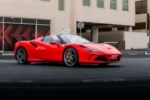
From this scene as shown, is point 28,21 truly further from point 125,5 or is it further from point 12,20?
point 125,5

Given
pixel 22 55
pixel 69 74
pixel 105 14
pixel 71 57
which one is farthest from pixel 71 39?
pixel 105 14

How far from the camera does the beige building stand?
34.3 metres

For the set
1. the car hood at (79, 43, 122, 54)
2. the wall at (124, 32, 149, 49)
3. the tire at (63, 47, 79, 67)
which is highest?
the wall at (124, 32, 149, 49)

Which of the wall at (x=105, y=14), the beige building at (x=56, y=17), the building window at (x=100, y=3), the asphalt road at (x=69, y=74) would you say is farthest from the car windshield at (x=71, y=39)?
the building window at (x=100, y=3)

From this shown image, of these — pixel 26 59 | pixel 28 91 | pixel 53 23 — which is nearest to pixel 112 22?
pixel 53 23

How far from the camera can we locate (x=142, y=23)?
60.8m

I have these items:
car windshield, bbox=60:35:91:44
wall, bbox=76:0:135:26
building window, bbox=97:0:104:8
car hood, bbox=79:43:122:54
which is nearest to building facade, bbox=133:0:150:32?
wall, bbox=76:0:135:26

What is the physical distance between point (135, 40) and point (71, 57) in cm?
3745

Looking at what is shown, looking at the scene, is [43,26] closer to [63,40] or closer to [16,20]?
[16,20]

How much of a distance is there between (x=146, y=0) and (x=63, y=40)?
5289 centimetres

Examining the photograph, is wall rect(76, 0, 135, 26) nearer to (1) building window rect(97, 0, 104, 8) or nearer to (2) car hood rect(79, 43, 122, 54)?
(1) building window rect(97, 0, 104, 8)

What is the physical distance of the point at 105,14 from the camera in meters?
43.9

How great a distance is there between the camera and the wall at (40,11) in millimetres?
34094

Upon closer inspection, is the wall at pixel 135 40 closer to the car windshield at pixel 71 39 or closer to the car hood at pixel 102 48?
the car windshield at pixel 71 39
